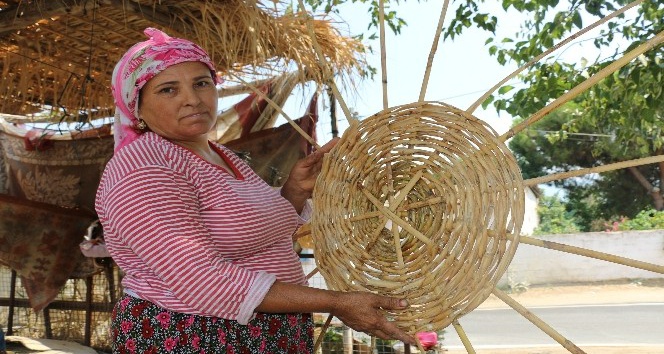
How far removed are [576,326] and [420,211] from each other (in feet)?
26.3

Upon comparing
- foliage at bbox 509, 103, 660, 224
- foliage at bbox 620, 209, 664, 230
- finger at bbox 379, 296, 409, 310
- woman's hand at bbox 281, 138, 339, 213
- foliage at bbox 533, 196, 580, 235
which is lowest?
finger at bbox 379, 296, 409, 310

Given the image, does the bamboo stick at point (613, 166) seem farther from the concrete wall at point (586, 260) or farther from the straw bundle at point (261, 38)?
the concrete wall at point (586, 260)

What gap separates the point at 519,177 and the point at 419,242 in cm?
25

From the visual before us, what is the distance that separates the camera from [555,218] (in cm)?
2028

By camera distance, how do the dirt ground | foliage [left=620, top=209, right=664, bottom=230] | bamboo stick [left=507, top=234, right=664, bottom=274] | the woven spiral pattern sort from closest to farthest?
bamboo stick [left=507, top=234, right=664, bottom=274] → the woven spiral pattern → the dirt ground → foliage [left=620, top=209, right=664, bottom=230]

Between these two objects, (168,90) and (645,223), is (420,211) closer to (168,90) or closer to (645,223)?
(168,90)

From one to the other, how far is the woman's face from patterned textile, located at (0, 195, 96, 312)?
266 cm

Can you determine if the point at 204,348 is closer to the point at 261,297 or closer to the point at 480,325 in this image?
the point at 261,297

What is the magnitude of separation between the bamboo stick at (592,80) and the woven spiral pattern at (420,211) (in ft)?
0.19

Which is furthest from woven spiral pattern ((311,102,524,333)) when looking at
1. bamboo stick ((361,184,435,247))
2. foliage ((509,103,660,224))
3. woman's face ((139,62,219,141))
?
foliage ((509,103,660,224))

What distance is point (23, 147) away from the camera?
12.6 ft

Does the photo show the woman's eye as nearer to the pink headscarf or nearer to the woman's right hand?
the pink headscarf

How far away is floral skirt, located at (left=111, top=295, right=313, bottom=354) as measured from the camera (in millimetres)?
1195

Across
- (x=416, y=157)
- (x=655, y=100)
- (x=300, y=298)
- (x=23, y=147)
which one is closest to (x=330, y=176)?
(x=416, y=157)
